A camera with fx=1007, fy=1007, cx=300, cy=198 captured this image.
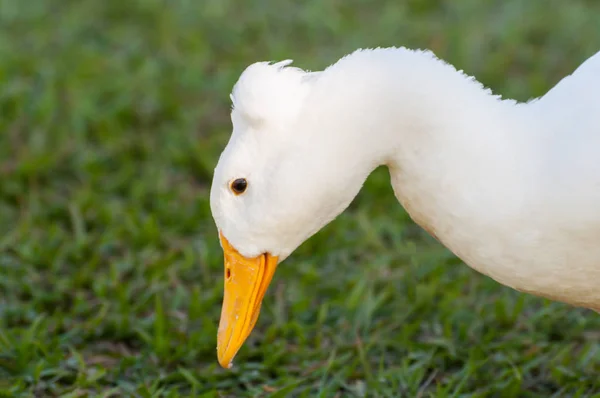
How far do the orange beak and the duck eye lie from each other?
0.20m

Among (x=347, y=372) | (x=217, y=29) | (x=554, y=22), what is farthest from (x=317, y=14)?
(x=347, y=372)

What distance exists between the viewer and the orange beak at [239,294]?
297 centimetres

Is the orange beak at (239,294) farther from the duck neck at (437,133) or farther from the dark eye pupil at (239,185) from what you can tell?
the duck neck at (437,133)

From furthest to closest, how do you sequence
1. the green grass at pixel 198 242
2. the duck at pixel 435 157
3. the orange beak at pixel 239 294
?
1. the green grass at pixel 198 242
2. the orange beak at pixel 239 294
3. the duck at pixel 435 157

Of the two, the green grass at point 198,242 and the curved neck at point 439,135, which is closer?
the curved neck at point 439,135

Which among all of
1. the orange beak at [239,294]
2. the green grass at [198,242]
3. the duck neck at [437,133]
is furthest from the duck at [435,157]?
the green grass at [198,242]

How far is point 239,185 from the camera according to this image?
2.81m

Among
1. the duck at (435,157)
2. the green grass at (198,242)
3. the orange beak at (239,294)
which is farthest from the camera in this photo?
the green grass at (198,242)

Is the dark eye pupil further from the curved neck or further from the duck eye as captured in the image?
the curved neck

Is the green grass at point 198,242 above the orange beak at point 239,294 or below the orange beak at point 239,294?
above

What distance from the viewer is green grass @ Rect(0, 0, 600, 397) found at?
12.5 ft

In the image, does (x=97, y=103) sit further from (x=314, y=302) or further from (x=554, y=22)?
(x=554, y=22)

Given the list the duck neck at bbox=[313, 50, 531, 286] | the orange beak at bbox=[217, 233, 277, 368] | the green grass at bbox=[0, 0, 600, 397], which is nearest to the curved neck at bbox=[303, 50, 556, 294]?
the duck neck at bbox=[313, 50, 531, 286]

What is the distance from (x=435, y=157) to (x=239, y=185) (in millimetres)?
547
